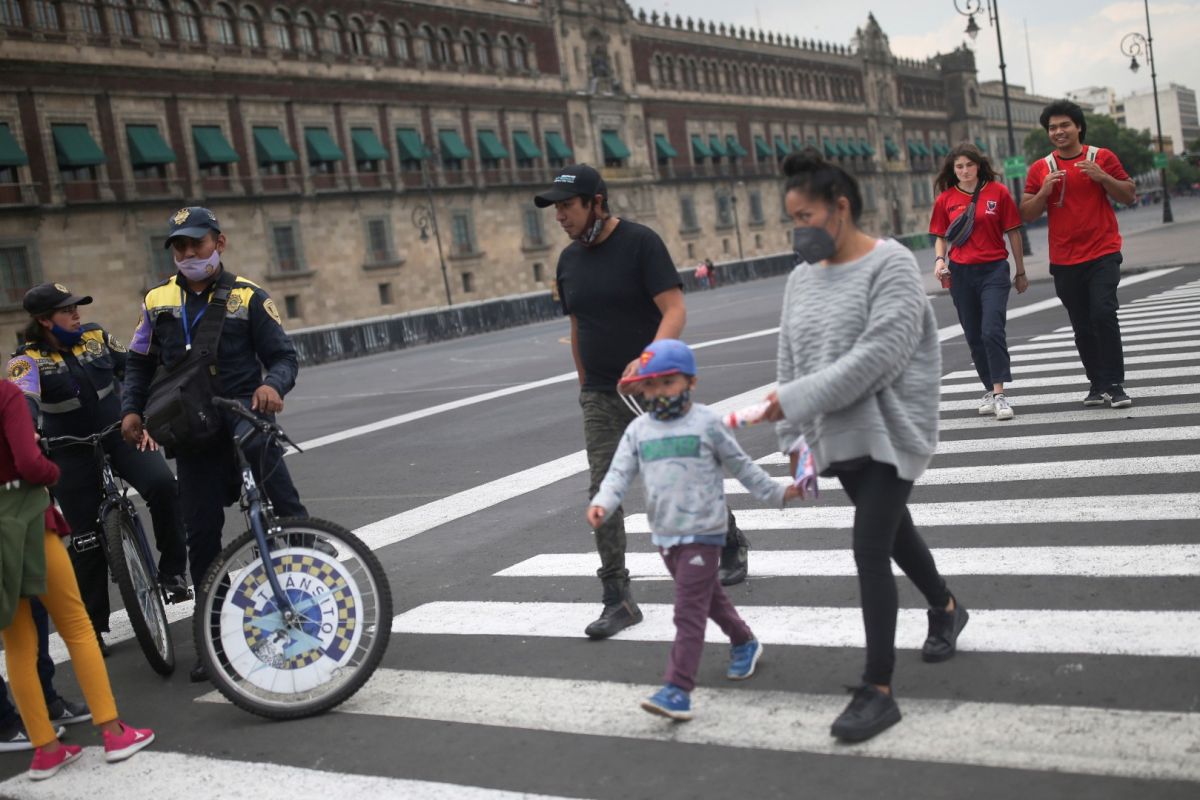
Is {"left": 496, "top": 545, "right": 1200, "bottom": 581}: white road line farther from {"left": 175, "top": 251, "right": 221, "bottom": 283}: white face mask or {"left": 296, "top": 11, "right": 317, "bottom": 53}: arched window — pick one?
{"left": 296, "top": 11, "right": 317, "bottom": 53}: arched window

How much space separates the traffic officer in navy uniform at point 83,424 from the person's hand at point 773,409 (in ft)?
11.9

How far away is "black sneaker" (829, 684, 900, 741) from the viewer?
11.7 ft

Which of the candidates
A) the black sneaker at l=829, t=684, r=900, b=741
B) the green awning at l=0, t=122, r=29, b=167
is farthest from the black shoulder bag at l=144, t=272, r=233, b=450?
the green awning at l=0, t=122, r=29, b=167

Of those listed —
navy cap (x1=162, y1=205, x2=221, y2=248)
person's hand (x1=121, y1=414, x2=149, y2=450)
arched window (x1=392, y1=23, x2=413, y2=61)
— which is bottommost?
person's hand (x1=121, y1=414, x2=149, y2=450)

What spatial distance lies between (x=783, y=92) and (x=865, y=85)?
14173 millimetres

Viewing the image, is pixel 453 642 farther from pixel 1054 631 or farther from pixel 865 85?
pixel 865 85

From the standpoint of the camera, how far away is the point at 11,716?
4.82 meters

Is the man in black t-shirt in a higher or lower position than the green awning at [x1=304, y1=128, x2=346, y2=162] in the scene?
lower

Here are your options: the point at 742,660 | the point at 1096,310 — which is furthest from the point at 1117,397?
the point at 742,660

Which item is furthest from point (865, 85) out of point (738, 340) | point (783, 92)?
point (738, 340)

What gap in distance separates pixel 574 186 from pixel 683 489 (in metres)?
1.62

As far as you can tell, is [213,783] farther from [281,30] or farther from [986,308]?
[281,30]

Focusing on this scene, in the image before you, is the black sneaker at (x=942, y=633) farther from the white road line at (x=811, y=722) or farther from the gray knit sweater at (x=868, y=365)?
the gray knit sweater at (x=868, y=365)

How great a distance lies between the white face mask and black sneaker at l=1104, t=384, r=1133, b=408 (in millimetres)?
6340
